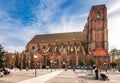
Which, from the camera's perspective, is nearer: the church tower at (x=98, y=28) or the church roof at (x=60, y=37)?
the church tower at (x=98, y=28)

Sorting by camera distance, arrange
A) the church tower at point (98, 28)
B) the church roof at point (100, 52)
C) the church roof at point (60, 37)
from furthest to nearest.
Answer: the church roof at point (60, 37), the church tower at point (98, 28), the church roof at point (100, 52)

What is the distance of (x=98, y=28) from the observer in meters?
106

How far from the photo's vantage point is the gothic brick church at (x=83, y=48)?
102 m

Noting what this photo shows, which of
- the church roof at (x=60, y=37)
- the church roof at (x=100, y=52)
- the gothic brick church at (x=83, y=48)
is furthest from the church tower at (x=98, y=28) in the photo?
the church roof at (x=60, y=37)

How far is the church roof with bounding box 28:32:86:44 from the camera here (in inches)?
4625

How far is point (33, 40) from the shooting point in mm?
129750

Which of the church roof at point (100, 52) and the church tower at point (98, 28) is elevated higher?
the church tower at point (98, 28)

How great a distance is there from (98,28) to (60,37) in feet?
88.5

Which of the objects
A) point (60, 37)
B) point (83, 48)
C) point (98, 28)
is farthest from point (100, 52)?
point (60, 37)

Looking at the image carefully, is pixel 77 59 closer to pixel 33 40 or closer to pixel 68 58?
pixel 68 58

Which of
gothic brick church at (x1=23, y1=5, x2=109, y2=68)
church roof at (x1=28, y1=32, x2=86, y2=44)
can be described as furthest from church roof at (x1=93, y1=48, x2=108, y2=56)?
church roof at (x1=28, y1=32, x2=86, y2=44)

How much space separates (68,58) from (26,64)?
21843 millimetres

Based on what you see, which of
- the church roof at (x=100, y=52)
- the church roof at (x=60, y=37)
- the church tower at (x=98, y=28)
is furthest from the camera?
the church roof at (x=60, y=37)

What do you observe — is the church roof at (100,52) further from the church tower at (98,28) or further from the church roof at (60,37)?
the church roof at (60,37)
